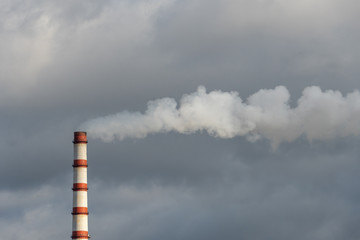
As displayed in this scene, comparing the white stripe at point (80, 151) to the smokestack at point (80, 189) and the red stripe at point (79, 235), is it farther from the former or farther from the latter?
the red stripe at point (79, 235)

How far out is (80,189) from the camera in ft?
410

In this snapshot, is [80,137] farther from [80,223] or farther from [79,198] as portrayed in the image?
[80,223]

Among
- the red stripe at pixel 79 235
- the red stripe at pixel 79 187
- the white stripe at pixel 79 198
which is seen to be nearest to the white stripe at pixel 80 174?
the red stripe at pixel 79 187

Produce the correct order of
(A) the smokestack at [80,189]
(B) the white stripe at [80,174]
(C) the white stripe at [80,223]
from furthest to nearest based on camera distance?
(C) the white stripe at [80,223] → (A) the smokestack at [80,189] → (B) the white stripe at [80,174]

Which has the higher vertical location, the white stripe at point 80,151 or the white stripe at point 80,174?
the white stripe at point 80,151

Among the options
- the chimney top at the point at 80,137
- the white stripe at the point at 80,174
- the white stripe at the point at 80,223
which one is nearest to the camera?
the white stripe at the point at 80,174

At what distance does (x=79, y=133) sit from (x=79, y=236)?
957cm

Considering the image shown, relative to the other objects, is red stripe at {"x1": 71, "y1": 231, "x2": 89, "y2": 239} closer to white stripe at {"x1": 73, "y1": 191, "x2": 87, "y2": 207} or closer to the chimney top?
white stripe at {"x1": 73, "y1": 191, "x2": 87, "y2": 207}

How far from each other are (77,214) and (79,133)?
24.7 feet

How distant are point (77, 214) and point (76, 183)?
2.91 meters

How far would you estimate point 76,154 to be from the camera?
125 meters

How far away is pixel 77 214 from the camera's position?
4934 inches

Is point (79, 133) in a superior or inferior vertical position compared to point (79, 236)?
superior

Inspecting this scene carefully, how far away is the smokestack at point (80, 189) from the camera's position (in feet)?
410
